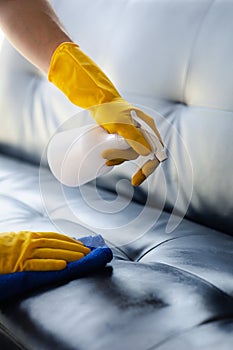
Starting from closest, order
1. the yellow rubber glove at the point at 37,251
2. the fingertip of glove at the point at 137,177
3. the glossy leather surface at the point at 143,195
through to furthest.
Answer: the glossy leather surface at the point at 143,195 < the yellow rubber glove at the point at 37,251 < the fingertip of glove at the point at 137,177

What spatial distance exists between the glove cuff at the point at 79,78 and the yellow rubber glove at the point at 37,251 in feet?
0.87

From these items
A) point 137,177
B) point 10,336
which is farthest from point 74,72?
point 10,336

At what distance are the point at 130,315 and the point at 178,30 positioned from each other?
0.84 meters

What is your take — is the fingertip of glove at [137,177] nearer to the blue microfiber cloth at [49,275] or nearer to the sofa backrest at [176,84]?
the blue microfiber cloth at [49,275]

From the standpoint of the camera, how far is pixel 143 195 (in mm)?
1534

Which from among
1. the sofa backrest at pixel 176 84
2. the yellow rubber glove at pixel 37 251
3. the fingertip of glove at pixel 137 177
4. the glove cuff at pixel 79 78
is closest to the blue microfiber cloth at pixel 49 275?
the yellow rubber glove at pixel 37 251

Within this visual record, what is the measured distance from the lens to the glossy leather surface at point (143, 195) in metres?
0.92

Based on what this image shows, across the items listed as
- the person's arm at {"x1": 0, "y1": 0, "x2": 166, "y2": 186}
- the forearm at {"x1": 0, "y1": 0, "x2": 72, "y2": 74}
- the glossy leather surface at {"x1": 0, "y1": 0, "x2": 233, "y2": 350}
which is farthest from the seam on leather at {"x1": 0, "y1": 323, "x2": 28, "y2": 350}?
the forearm at {"x1": 0, "y1": 0, "x2": 72, "y2": 74}

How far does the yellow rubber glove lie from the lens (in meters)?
1.04

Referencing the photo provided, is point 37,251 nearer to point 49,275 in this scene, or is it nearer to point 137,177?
point 49,275

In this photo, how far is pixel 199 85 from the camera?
146cm

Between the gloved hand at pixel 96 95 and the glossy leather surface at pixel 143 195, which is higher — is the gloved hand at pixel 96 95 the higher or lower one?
the higher one

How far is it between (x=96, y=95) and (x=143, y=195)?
41 centimetres

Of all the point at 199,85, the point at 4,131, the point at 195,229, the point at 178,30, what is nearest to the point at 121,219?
the point at 195,229
